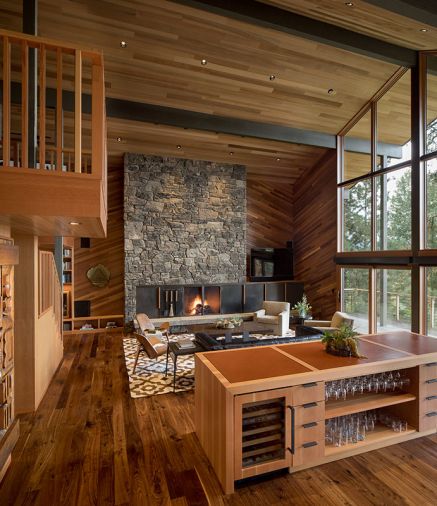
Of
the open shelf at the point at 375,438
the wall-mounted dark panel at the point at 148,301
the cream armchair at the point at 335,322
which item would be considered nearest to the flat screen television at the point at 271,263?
the cream armchair at the point at 335,322

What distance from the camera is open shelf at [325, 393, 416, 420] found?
106 inches

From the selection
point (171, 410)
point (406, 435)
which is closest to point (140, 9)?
point (171, 410)

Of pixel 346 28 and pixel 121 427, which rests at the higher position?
pixel 346 28

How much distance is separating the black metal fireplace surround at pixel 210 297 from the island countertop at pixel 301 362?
5085 mm

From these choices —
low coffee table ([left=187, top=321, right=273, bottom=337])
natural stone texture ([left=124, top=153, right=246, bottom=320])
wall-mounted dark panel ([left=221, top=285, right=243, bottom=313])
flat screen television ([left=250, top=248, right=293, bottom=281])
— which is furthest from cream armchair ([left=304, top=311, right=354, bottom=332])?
natural stone texture ([left=124, top=153, right=246, bottom=320])

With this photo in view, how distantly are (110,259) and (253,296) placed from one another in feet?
13.8

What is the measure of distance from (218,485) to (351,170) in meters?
7.41

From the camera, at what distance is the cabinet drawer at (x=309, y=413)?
244 centimetres

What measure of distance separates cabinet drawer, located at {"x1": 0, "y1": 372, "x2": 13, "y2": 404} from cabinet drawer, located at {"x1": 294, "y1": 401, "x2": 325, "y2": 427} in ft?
8.27

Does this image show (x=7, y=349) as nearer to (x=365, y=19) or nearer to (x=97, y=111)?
(x=97, y=111)

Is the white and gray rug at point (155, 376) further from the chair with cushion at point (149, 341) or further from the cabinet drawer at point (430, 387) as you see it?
the cabinet drawer at point (430, 387)

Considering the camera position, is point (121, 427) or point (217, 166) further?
point (217, 166)

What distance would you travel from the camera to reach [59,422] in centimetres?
342

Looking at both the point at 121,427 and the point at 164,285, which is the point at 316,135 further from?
the point at 121,427
